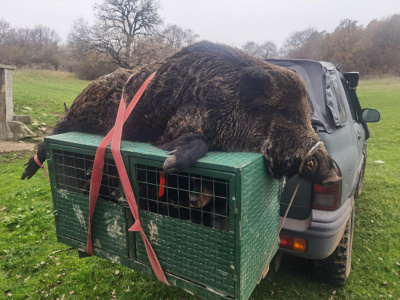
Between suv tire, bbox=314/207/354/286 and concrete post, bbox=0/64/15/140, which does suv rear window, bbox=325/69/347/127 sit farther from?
concrete post, bbox=0/64/15/140

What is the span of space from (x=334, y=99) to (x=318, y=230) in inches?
52.8

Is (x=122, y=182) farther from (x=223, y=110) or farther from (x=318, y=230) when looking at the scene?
(x=318, y=230)

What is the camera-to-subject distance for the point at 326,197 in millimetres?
2322

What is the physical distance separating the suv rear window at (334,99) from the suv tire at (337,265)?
947 millimetres

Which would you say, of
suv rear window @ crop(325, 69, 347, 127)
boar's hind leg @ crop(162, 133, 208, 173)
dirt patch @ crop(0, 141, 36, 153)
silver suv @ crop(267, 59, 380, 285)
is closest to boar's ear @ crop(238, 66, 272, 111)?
boar's hind leg @ crop(162, 133, 208, 173)

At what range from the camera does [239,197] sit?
1.52 meters

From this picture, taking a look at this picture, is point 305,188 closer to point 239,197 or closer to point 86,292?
point 239,197

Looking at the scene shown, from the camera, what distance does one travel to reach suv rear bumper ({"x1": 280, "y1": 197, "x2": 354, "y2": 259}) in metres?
A: 2.24

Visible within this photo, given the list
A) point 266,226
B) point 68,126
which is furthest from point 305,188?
point 68,126

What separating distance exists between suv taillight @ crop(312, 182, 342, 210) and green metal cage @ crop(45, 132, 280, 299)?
0.41 meters

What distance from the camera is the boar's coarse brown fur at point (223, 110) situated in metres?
1.98

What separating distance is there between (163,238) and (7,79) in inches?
352

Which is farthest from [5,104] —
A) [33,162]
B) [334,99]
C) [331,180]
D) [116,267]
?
[331,180]

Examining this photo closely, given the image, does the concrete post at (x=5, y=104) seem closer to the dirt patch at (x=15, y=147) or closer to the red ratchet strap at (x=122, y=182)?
the dirt patch at (x=15, y=147)
